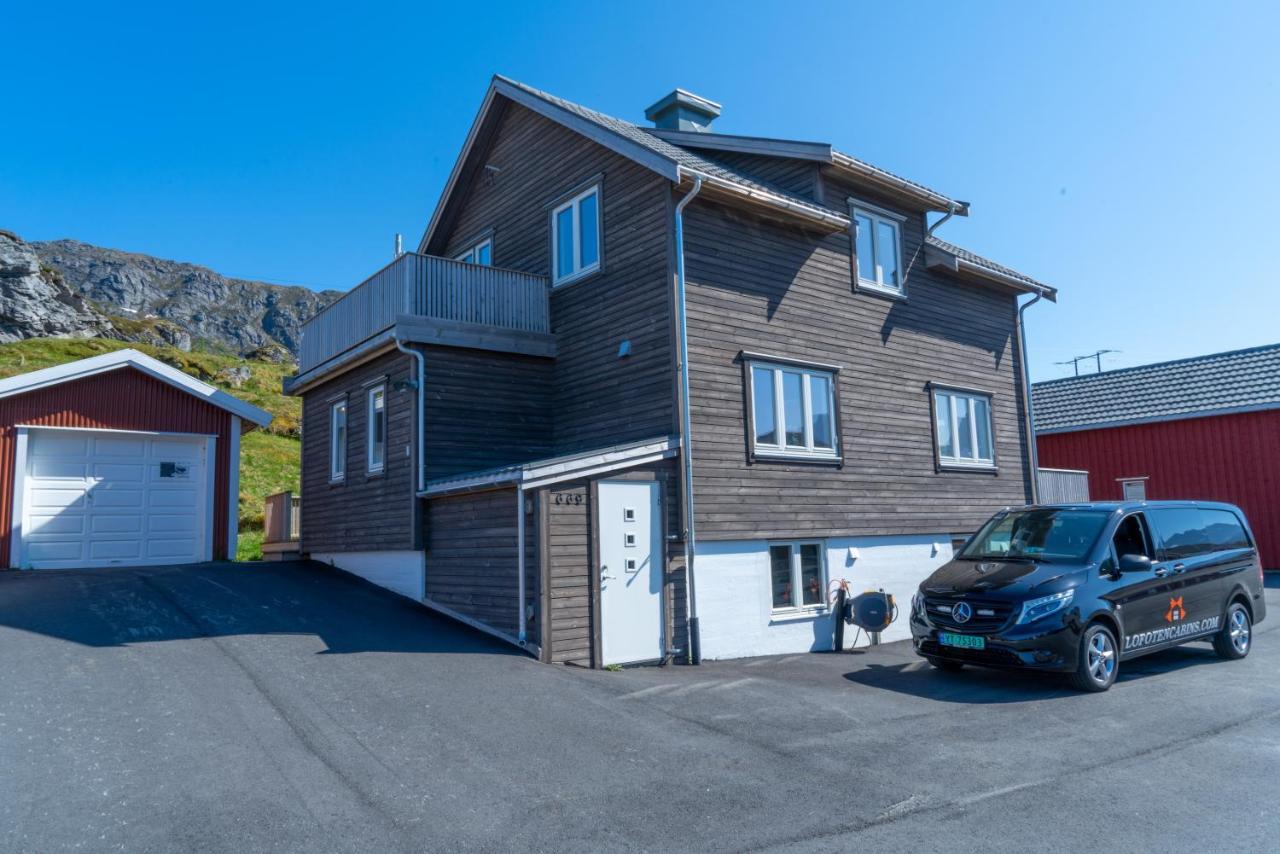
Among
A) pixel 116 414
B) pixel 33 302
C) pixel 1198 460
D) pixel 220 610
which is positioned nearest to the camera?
pixel 220 610

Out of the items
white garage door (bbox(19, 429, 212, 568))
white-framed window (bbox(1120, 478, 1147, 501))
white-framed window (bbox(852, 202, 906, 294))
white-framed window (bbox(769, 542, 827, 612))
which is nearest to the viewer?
white-framed window (bbox(769, 542, 827, 612))

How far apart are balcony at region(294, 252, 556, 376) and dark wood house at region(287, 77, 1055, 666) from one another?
0.14 feet

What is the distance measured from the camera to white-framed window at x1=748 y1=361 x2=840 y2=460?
13.4 metres

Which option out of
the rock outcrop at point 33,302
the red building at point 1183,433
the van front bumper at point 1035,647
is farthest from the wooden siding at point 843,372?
the rock outcrop at point 33,302

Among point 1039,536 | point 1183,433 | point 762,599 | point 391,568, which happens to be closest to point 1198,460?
point 1183,433

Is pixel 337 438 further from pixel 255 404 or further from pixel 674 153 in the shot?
pixel 255 404

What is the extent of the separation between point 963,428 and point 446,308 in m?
9.89

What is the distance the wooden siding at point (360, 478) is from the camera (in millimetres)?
13859

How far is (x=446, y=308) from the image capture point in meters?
14.2

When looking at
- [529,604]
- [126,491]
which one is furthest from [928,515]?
[126,491]

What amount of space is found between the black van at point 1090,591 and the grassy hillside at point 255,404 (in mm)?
16821

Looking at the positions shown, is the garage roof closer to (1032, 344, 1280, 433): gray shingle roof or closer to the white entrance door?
the white entrance door

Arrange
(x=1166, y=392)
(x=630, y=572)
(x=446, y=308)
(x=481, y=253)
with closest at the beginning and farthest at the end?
(x=630, y=572) < (x=446, y=308) < (x=481, y=253) < (x=1166, y=392)

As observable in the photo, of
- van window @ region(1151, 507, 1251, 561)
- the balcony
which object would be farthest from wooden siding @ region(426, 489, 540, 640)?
van window @ region(1151, 507, 1251, 561)
